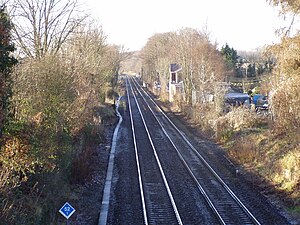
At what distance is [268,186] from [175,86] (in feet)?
117

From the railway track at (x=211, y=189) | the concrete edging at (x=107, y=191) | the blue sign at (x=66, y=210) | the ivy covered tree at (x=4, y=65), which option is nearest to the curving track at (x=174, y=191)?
the railway track at (x=211, y=189)

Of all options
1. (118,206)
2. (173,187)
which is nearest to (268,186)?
(173,187)

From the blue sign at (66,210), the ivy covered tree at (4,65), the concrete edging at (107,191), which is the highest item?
the ivy covered tree at (4,65)

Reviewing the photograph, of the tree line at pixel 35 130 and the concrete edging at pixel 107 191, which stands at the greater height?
the tree line at pixel 35 130

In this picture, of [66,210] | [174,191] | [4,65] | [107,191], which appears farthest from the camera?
[107,191]

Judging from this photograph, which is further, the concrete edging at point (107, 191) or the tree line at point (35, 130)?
the concrete edging at point (107, 191)

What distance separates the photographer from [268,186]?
15125 millimetres

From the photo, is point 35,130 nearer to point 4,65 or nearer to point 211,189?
point 4,65

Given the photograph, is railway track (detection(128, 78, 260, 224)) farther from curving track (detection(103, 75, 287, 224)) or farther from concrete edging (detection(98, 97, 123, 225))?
concrete edging (detection(98, 97, 123, 225))

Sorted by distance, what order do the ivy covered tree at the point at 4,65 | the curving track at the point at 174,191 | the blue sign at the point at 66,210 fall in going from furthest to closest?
1. the curving track at the point at 174,191
2. the blue sign at the point at 66,210
3. the ivy covered tree at the point at 4,65

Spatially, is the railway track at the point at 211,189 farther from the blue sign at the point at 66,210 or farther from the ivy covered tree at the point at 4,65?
the ivy covered tree at the point at 4,65

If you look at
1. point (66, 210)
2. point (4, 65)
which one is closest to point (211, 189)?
point (66, 210)

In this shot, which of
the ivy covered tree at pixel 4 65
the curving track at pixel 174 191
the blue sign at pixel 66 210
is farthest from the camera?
the curving track at pixel 174 191

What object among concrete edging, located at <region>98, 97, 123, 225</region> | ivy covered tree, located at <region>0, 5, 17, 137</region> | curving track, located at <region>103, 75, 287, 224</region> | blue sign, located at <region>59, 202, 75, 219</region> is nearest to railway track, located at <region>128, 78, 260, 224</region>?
curving track, located at <region>103, 75, 287, 224</region>
